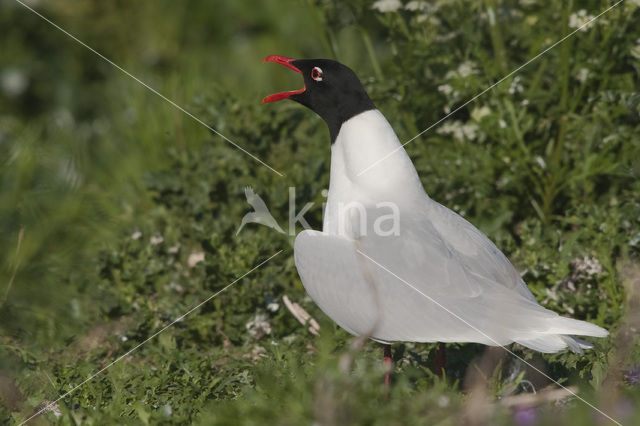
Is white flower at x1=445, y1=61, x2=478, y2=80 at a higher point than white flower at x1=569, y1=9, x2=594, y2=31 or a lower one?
lower

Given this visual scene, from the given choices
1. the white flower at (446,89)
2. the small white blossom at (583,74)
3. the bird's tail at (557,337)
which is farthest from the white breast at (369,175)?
the small white blossom at (583,74)

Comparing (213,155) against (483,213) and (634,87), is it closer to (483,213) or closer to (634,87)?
(483,213)

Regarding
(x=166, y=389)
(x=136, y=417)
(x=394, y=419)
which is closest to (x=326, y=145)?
(x=166, y=389)

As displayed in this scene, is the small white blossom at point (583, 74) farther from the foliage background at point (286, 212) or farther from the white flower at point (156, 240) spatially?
the white flower at point (156, 240)

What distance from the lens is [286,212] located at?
3.73 m

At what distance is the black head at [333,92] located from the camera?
2.89m

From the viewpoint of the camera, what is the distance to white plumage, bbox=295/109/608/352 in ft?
7.67

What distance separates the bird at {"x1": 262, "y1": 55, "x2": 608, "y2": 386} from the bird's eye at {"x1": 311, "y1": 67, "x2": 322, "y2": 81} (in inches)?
1.5

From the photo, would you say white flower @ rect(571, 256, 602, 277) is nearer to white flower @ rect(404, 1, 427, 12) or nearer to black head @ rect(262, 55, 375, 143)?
black head @ rect(262, 55, 375, 143)

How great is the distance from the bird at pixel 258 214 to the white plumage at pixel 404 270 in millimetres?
851

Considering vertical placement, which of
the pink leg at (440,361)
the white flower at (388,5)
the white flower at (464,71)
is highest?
the white flower at (388,5)

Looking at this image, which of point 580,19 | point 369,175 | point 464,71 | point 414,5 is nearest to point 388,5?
point 414,5

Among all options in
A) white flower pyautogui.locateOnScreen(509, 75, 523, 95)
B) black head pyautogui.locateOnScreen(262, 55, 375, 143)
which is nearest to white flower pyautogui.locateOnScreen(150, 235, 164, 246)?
black head pyautogui.locateOnScreen(262, 55, 375, 143)

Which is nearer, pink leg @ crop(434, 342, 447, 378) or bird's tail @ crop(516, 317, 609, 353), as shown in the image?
bird's tail @ crop(516, 317, 609, 353)
